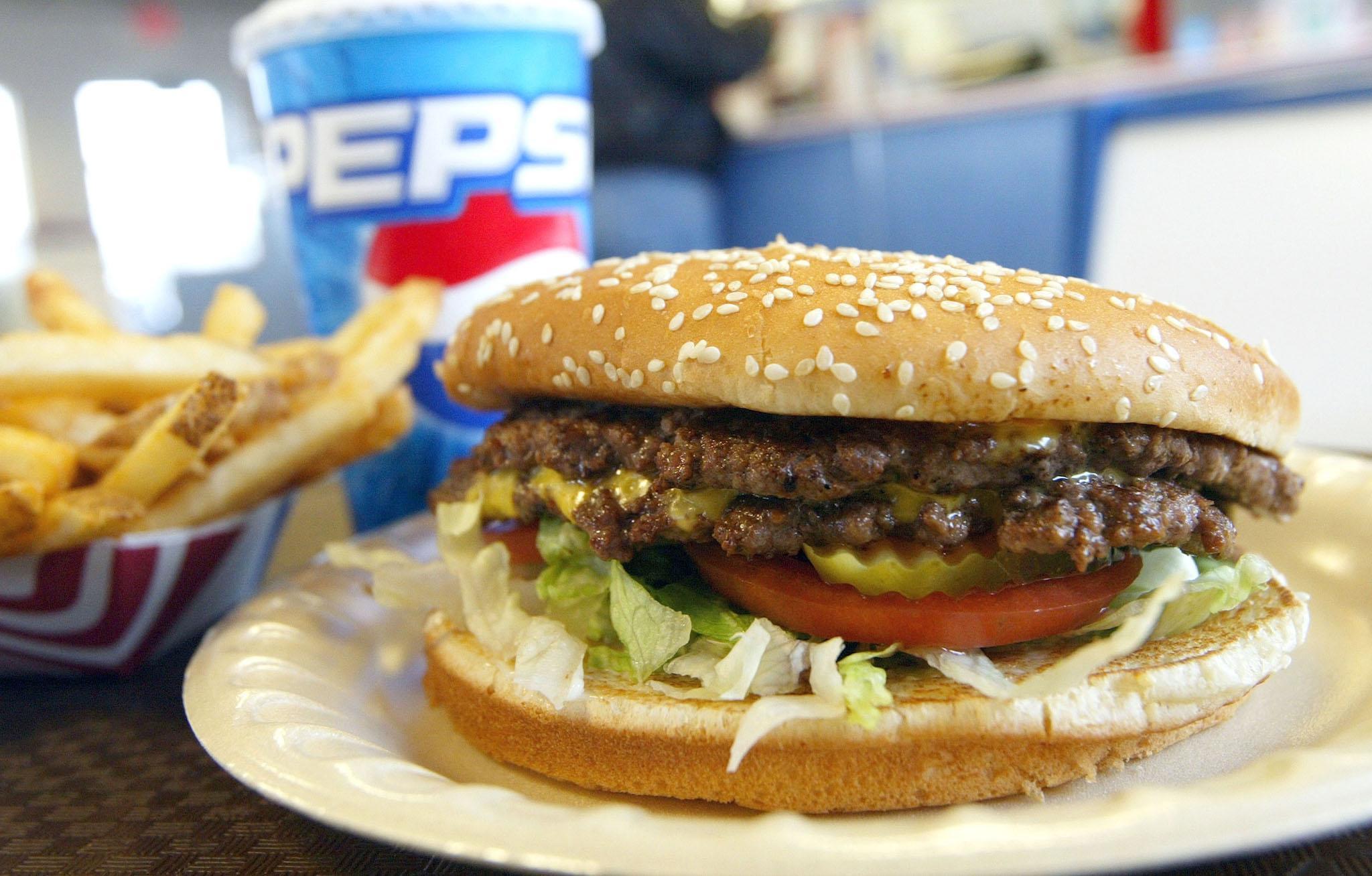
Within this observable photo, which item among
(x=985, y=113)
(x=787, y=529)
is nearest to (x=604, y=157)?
(x=985, y=113)

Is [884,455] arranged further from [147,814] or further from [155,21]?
[155,21]

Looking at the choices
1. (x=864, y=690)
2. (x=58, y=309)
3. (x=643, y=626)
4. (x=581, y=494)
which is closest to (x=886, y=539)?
(x=864, y=690)

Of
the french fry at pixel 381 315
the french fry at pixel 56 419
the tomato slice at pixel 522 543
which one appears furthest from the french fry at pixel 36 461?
the tomato slice at pixel 522 543

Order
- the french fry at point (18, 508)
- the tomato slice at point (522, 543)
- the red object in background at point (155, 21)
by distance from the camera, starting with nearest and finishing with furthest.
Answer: the french fry at point (18, 508), the tomato slice at point (522, 543), the red object in background at point (155, 21)

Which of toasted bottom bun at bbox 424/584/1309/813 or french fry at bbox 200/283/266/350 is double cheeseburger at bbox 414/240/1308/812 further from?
french fry at bbox 200/283/266/350

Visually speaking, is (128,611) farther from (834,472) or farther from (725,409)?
(834,472)

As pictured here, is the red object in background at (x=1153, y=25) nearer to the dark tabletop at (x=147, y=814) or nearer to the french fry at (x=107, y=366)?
the french fry at (x=107, y=366)

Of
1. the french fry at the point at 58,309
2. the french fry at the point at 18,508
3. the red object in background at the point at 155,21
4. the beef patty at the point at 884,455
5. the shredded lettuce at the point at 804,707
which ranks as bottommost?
the shredded lettuce at the point at 804,707
